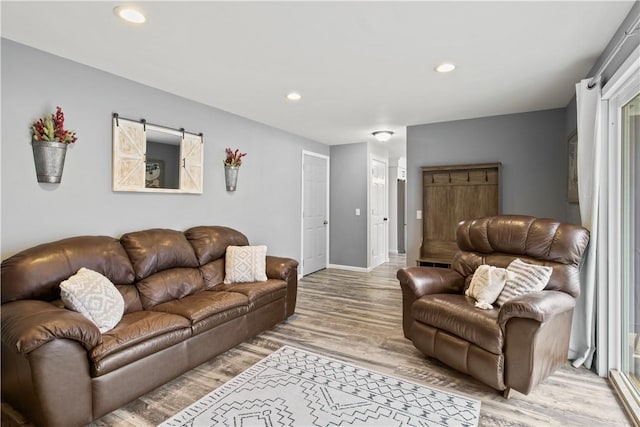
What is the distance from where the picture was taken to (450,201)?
4.56m

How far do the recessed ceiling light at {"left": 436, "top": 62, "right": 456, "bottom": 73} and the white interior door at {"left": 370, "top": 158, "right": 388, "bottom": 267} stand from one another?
3.41m

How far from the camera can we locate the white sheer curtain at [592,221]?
247 cm

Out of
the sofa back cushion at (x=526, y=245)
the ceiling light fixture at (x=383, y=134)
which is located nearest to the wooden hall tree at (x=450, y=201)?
the ceiling light fixture at (x=383, y=134)

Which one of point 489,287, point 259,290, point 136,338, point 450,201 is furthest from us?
point 450,201

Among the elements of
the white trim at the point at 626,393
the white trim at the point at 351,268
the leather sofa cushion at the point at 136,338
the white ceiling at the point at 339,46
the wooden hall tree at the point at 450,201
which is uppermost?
the white ceiling at the point at 339,46

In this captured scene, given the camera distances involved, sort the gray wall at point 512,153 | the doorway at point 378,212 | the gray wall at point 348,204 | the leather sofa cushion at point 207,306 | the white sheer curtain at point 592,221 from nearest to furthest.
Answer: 1. the white sheer curtain at point 592,221
2. the leather sofa cushion at point 207,306
3. the gray wall at point 512,153
4. the gray wall at point 348,204
5. the doorway at point 378,212

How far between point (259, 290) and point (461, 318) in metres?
1.79

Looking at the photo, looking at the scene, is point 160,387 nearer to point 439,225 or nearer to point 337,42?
point 337,42

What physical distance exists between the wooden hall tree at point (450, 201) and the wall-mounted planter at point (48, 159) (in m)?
4.03

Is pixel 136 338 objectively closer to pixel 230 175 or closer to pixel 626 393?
pixel 230 175

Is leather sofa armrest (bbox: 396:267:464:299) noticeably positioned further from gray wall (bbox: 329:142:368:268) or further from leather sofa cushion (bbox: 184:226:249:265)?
gray wall (bbox: 329:142:368:268)

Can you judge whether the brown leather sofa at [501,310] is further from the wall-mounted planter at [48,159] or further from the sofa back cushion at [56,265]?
the wall-mounted planter at [48,159]

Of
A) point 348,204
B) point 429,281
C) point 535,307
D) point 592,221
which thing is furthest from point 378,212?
point 535,307

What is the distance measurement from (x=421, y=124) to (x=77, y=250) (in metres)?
4.28
